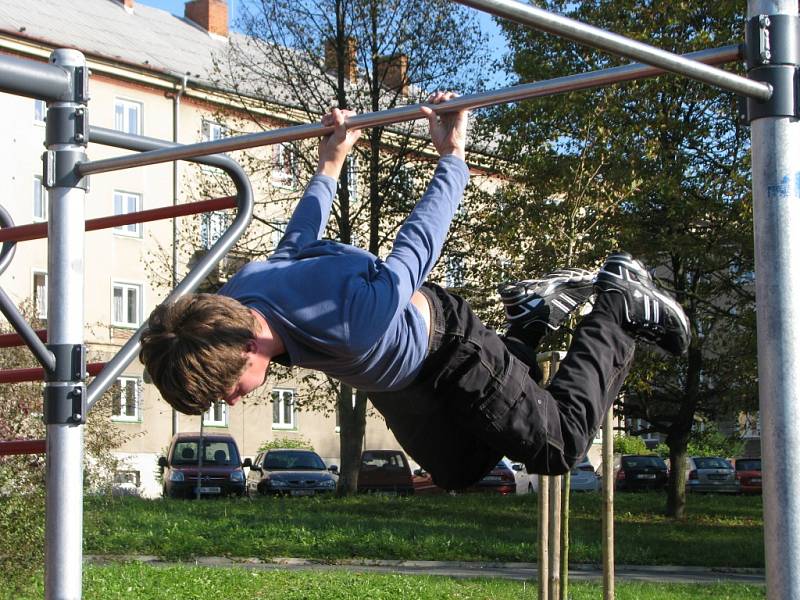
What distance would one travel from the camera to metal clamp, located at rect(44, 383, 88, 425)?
3412 mm

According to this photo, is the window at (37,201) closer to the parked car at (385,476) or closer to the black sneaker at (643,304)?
the parked car at (385,476)

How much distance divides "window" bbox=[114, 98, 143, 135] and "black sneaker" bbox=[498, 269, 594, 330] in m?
27.7

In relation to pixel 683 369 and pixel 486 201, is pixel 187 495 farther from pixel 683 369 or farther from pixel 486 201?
pixel 683 369

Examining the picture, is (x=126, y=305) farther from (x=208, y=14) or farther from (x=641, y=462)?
(x=641, y=462)

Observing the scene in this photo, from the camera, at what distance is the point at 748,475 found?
33469 mm

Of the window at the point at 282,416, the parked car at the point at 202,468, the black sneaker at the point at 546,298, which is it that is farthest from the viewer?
the window at the point at 282,416

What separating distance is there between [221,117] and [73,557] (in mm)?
18724

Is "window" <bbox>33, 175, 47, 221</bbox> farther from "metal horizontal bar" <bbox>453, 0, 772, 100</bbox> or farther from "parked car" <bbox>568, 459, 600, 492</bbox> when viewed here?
"metal horizontal bar" <bbox>453, 0, 772, 100</bbox>

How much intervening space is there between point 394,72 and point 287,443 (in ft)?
52.4

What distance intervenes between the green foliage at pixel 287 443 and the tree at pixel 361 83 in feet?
42.2

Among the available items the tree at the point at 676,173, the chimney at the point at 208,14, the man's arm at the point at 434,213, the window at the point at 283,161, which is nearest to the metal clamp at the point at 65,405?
the man's arm at the point at 434,213

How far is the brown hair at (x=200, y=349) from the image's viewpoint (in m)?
3.02

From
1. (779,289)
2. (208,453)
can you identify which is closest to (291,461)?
(208,453)

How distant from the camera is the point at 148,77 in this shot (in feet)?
102
